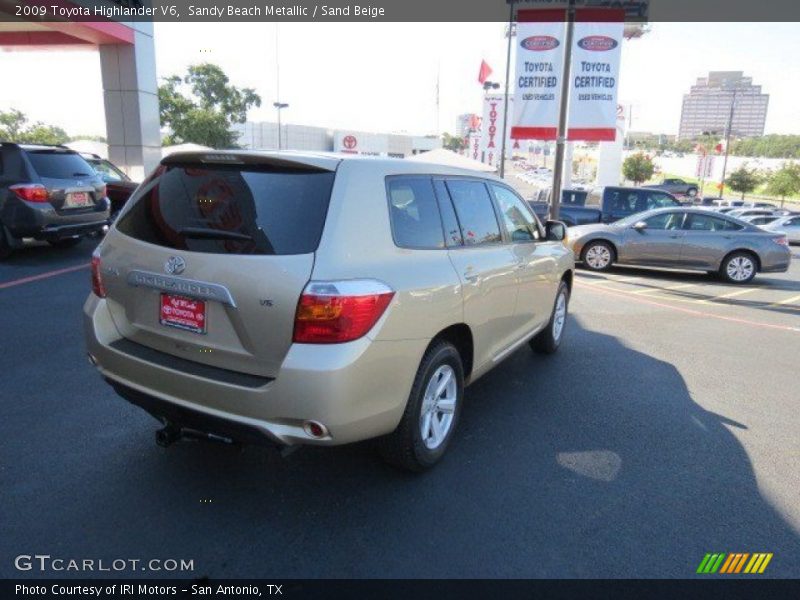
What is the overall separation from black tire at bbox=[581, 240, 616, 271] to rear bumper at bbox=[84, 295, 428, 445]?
34.5ft

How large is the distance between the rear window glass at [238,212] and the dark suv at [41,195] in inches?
262

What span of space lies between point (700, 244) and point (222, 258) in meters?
11.6

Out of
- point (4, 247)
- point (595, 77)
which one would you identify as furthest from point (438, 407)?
point (595, 77)

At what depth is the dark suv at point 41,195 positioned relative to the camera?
8383mm

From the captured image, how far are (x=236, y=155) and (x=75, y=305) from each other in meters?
4.89

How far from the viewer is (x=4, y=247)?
8.86 meters

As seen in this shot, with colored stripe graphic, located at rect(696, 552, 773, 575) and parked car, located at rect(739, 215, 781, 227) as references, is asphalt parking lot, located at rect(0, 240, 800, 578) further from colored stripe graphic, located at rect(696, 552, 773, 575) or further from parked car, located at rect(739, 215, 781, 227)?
parked car, located at rect(739, 215, 781, 227)

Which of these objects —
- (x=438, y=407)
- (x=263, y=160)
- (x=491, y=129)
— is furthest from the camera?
(x=491, y=129)

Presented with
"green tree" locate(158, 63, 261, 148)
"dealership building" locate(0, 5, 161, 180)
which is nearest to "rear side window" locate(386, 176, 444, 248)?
"dealership building" locate(0, 5, 161, 180)

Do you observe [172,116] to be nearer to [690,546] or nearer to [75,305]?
[75,305]

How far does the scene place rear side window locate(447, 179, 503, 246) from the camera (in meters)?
3.69

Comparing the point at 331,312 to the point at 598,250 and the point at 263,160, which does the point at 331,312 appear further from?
the point at 598,250

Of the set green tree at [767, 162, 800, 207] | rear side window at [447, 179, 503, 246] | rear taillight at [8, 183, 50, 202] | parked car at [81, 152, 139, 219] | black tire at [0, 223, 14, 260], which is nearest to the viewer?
rear side window at [447, 179, 503, 246]

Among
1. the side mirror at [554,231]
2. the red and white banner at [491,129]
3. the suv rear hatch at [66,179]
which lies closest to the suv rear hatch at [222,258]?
the side mirror at [554,231]
